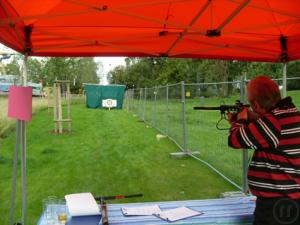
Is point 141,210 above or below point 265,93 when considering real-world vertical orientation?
below

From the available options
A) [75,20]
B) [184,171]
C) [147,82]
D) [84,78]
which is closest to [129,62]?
[147,82]

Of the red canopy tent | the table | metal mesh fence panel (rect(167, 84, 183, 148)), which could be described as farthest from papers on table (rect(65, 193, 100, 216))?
metal mesh fence panel (rect(167, 84, 183, 148))

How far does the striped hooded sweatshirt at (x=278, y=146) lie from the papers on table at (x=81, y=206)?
134cm

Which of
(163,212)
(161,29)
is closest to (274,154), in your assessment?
(163,212)

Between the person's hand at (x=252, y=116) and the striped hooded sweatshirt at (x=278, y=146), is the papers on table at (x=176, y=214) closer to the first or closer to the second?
the striped hooded sweatshirt at (x=278, y=146)

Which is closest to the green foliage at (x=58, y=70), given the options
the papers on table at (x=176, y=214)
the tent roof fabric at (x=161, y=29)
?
the tent roof fabric at (x=161, y=29)

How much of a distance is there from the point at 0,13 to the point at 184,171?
20.7 ft

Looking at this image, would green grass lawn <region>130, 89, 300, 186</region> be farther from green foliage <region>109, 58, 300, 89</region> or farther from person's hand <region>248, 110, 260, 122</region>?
green foliage <region>109, 58, 300, 89</region>

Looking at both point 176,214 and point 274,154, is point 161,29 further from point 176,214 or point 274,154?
point 274,154

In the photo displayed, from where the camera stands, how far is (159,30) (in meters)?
4.55

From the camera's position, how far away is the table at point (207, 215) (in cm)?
353

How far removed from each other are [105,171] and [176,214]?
5.42 m

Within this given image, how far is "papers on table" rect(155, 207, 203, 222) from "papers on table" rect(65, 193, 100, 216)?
2.02ft

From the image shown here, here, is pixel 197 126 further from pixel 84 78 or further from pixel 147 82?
pixel 84 78
